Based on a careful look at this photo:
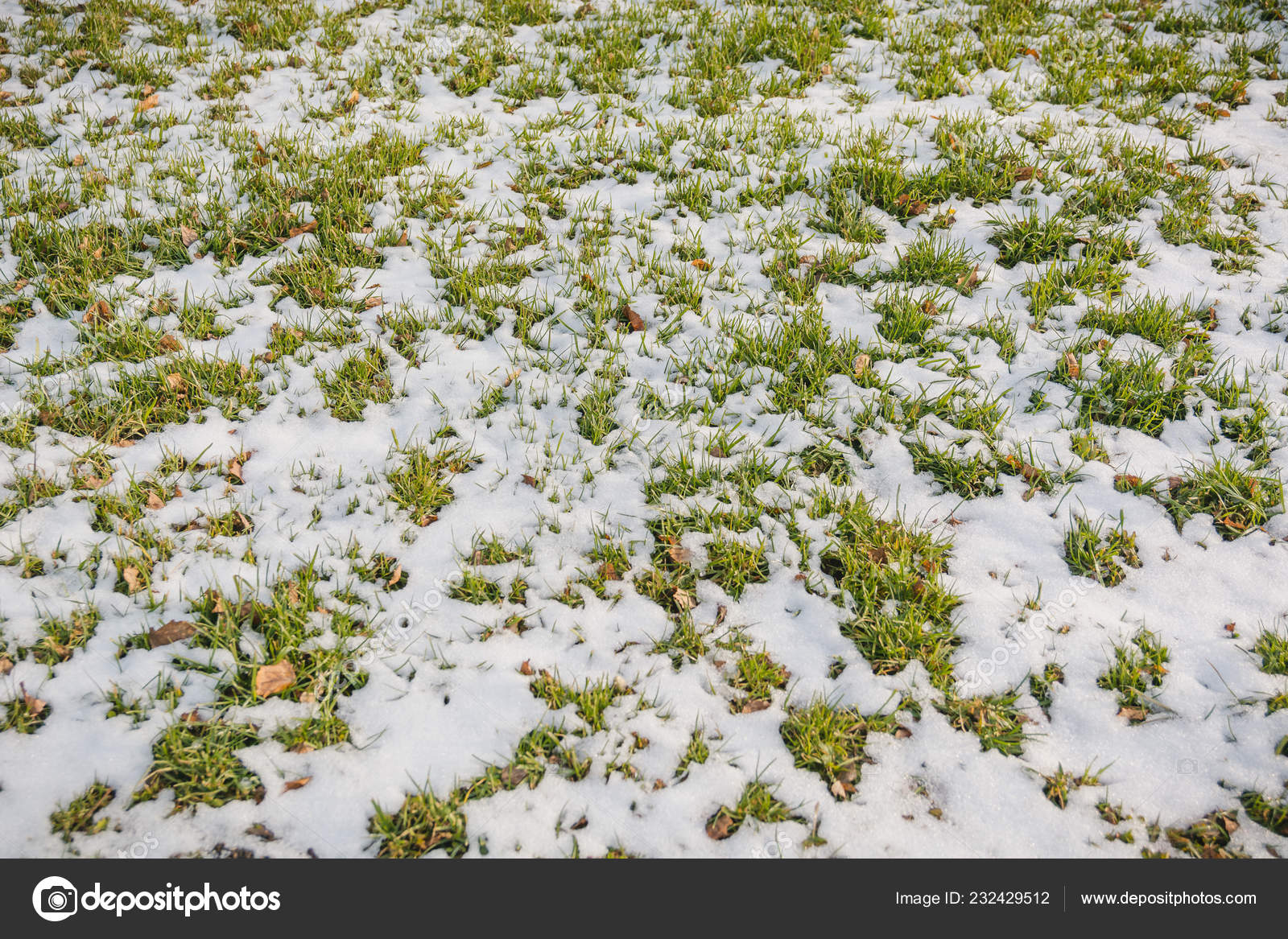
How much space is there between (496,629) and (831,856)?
1329 mm

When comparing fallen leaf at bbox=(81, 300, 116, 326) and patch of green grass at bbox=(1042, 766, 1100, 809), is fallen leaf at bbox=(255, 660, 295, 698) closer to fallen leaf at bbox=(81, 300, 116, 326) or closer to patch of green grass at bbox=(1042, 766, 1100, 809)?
fallen leaf at bbox=(81, 300, 116, 326)

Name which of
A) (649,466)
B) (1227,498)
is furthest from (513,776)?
(1227,498)

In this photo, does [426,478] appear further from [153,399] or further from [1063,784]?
[1063,784]

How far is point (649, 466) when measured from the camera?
3135 mm

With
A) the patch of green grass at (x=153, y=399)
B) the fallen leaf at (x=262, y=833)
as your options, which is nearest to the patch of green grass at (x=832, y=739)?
the fallen leaf at (x=262, y=833)

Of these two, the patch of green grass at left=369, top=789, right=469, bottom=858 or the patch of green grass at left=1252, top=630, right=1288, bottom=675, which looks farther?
the patch of green grass at left=1252, top=630, right=1288, bottom=675

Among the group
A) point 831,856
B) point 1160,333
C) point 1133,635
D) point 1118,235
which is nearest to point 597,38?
point 1118,235

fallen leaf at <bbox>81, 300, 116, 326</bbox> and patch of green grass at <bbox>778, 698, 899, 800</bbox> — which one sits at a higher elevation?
fallen leaf at <bbox>81, 300, 116, 326</bbox>

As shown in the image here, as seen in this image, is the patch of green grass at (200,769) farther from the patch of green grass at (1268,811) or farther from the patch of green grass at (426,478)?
the patch of green grass at (1268,811)

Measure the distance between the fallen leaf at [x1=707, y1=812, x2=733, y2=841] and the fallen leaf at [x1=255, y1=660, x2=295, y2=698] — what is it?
146 centimetres

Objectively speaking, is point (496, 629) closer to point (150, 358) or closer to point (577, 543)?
point (577, 543)

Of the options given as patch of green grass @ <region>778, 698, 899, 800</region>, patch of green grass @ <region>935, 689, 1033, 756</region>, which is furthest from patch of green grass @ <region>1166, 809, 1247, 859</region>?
patch of green grass @ <region>778, 698, 899, 800</region>
